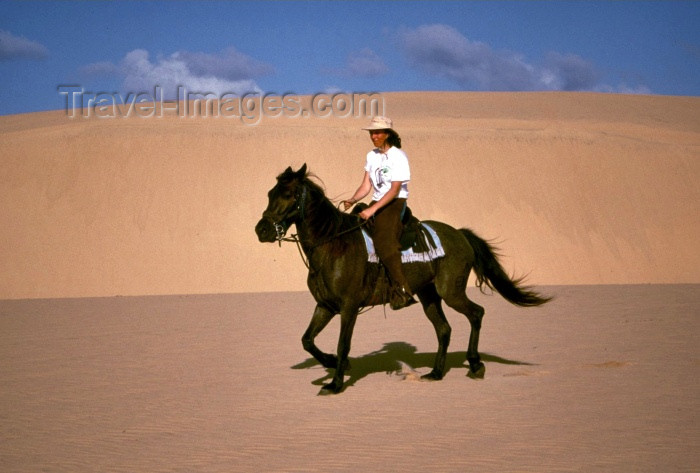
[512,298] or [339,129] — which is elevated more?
[339,129]

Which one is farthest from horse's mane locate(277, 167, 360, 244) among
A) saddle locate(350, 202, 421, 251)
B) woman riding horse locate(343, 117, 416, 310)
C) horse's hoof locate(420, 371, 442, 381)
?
horse's hoof locate(420, 371, 442, 381)

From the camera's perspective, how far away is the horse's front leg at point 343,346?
408 inches

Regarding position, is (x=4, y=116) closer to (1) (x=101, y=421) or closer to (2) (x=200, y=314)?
(2) (x=200, y=314)

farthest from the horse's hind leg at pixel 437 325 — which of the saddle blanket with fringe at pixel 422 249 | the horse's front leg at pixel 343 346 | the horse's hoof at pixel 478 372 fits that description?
the horse's front leg at pixel 343 346

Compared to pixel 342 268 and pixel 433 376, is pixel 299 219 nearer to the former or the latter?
pixel 342 268

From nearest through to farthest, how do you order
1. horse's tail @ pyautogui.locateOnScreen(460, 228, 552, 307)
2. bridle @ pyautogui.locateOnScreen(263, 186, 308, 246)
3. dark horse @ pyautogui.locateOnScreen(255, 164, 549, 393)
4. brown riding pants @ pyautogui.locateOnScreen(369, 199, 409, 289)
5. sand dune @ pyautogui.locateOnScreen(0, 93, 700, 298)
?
bridle @ pyautogui.locateOnScreen(263, 186, 308, 246), dark horse @ pyautogui.locateOnScreen(255, 164, 549, 393), brown riding pants @ pyautogui.locateOnScreen(369, 199, 409, 289), horse's tail @ pyautogui.locateOnScreen(460, 228, 552, 307), sand dune @ pyautogui.locateOnScreen(0, 93, 700, 298)

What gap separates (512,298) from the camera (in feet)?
40.4

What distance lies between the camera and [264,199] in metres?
34.4

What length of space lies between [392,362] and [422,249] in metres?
2.76

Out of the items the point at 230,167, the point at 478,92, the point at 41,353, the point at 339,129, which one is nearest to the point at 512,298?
the point at 41,353

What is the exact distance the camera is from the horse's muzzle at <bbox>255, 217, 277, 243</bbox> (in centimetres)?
966

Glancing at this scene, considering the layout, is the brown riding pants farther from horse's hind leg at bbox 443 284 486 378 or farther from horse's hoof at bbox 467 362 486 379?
horse's hoof at bbox 467 362 486 379

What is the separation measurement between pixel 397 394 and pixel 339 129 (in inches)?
1230

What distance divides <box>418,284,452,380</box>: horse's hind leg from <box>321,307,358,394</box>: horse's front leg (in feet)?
4.20
